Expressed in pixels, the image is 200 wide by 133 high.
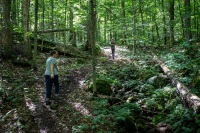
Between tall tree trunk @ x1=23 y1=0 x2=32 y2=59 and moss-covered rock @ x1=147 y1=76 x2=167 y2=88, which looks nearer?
moss-covered rock @ x1=147 y1=76 x2=167 y2=88

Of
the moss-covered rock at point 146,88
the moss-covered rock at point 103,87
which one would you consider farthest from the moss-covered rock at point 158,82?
the moss-covered rock at point 103,87

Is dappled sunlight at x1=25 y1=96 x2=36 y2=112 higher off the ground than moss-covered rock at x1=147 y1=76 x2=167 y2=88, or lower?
lower

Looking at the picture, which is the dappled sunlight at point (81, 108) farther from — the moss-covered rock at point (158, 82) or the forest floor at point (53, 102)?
the moss-covered rock at point (158, 82)

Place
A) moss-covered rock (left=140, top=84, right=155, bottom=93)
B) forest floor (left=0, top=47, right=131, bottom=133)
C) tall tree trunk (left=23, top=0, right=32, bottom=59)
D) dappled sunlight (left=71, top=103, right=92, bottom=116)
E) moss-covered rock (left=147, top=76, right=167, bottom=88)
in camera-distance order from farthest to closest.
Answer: tall tree trunk (left=23, top=0, right=32, bottom=59), moss-covered rock (left=147, top=76, right=167, bottom=88), moss-covered rock (left=140, top=84, right=155, bottom=93), dappled sunlight (left=71, top=103, right=92, bottom=116), forest floor (left=0, top=47, right=131, bottom=133)

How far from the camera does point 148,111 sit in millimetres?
7793

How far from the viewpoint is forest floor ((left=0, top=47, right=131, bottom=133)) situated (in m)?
6.49

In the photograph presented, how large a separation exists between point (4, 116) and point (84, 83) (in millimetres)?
5405

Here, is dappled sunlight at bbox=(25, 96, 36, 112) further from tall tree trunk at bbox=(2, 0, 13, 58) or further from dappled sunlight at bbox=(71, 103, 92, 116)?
tall tree trunk at bbox=(2, 0, 13, 58)

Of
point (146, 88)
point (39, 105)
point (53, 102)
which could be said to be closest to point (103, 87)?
point (146, 88)

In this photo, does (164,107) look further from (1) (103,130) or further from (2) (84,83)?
(2) (84,83)

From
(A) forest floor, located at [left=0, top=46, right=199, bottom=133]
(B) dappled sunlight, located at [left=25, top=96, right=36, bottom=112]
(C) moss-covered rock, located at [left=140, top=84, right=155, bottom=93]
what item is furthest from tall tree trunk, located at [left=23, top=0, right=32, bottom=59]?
(C) moss-covered rock, located at [left=140, top=84, right=155, bottom=93]

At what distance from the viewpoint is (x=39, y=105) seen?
8062 millimetres

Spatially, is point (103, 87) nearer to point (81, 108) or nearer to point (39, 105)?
point (81, 108)

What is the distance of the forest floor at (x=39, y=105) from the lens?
649 centimetres
